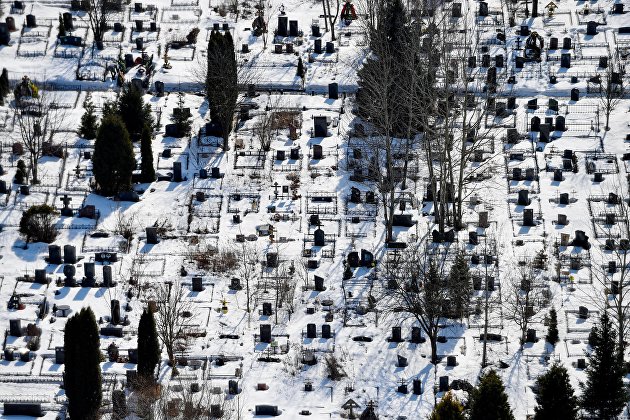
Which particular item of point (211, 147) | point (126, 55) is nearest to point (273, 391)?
point (211, 147)

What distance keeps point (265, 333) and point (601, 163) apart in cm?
2202

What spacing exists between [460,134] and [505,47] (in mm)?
8862

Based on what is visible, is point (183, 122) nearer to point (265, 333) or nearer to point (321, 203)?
point (321, 203)

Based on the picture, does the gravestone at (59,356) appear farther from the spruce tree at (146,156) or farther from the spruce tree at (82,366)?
the spruce tree at (146,156)

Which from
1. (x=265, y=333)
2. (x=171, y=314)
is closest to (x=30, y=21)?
(x=171, y=314)

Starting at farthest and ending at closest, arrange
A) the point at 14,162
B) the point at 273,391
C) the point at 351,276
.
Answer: the point at 14,162, the point at 351,276, the point at 273,391

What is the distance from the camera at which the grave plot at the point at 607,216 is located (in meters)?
104

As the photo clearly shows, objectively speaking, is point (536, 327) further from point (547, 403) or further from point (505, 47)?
point (505, 47)

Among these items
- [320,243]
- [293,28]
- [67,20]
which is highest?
[67,20]

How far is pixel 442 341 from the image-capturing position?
96875 millimetres

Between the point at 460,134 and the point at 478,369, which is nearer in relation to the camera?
the point at 478,369

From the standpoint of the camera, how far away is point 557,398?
88.1 m

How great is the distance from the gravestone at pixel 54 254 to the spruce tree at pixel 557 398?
976 inches

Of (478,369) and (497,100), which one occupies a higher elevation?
(497,100)
